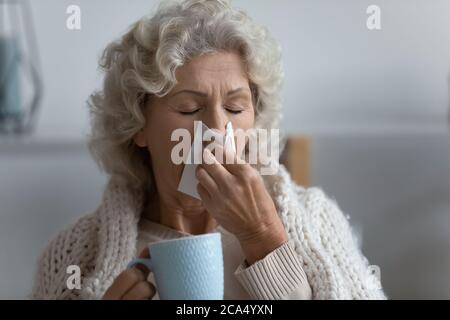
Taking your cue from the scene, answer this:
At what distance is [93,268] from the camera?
3.16ft

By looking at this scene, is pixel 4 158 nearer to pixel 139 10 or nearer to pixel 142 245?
pixel 139 10

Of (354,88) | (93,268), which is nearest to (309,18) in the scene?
(354,88)

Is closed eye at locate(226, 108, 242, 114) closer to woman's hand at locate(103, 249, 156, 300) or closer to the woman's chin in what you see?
the woman's chin

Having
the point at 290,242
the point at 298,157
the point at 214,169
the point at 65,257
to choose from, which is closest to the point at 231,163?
the point at 214,169

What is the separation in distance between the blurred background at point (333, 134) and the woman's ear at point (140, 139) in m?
0.33

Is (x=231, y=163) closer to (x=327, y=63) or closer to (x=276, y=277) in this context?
(x=276, y=277)

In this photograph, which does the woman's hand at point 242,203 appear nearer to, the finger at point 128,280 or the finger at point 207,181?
the finger at point 207,181

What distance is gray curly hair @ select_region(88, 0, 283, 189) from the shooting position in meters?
0.91

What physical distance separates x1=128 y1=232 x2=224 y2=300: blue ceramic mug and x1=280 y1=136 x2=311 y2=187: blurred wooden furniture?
2.06 ft

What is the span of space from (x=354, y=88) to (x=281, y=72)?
42 centimetres

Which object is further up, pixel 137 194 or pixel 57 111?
pixel 57 111

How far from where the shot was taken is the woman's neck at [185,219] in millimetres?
1008

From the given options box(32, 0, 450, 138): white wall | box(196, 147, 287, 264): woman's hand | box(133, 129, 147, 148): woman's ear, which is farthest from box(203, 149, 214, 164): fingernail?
box(32, 0, 450, 138): white wall

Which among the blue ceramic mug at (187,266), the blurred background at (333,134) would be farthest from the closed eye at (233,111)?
the blurred background at (333,134)
